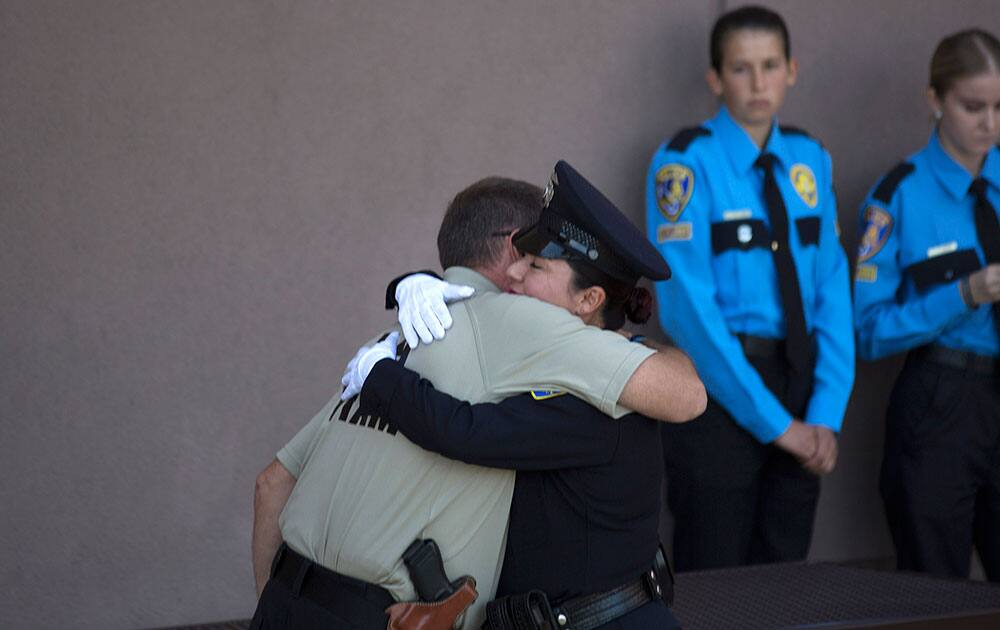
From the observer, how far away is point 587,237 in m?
1.88

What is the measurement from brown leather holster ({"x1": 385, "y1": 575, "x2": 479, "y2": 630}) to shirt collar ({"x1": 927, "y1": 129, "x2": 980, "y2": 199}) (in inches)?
101

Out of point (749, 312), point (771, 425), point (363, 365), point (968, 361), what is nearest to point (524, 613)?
point (363, 365)

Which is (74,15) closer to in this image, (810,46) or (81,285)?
(81,285)

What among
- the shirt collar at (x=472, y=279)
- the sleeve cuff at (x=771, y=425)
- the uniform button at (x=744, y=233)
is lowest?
the sleeve cuff at (x=771, y=425)

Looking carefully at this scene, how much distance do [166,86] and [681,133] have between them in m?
1.43

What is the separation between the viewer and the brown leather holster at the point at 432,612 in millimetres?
1771

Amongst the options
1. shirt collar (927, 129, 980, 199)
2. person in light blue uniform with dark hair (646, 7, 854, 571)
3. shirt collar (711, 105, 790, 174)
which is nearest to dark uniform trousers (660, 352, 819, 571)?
person in light blue uniform with dark hair (646, 7, 854, 571)

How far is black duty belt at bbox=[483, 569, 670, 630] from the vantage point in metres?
1.80

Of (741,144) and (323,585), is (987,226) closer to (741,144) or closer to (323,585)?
(741,144)

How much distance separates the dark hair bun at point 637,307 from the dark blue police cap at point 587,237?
82 millimetres

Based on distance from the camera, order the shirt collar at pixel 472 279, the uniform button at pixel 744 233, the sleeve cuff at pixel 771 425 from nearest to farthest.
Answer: the shirt collar at pixel 472 279 < the sleeve cuff at pixel 771 425 < the uniform button at pixel 744 233

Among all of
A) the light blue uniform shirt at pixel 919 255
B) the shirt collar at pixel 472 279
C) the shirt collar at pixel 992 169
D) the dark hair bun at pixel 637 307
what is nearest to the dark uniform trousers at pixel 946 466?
the light blue uniform shirt at pixel 919 255

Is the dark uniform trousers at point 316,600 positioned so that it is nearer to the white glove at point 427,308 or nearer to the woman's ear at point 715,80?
the white glove at point 427,308

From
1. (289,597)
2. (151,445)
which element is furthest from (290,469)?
(151,445)
